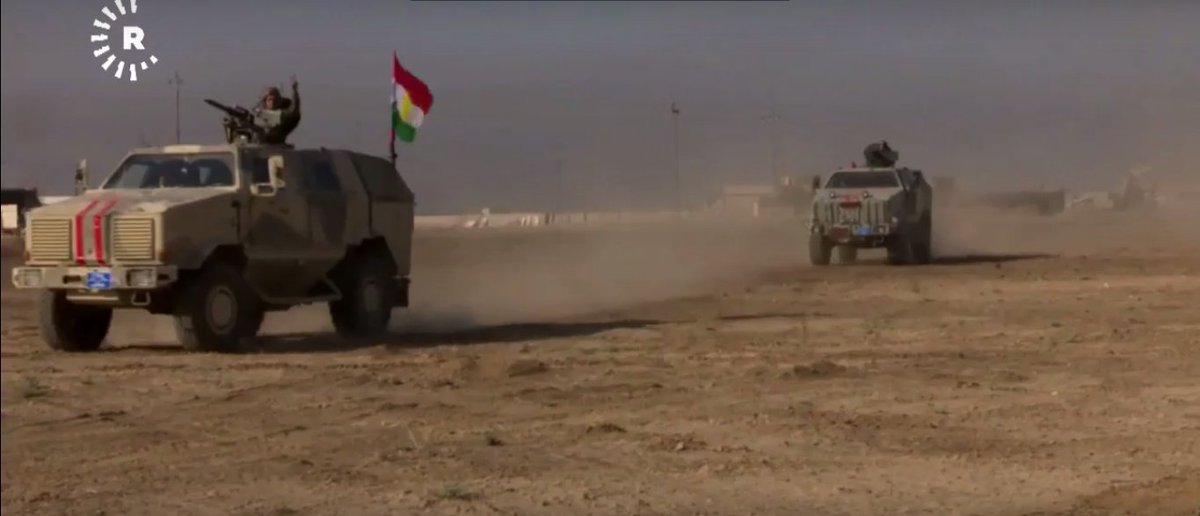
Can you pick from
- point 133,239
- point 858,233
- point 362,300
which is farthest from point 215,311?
point 858,233

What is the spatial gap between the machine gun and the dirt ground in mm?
1673

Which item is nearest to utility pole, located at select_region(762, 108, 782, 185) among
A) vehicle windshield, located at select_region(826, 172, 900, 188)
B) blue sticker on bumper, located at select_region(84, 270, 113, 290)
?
blue sticker on bumper, located at select_region(84, 270, 113, 290)

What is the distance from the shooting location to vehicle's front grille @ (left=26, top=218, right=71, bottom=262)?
13.1 meters

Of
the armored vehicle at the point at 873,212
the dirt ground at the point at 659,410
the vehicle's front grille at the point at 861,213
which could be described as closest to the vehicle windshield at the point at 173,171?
the dirt ground at the point at 659,410

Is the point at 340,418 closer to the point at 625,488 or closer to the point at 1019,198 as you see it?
the point at 625,488

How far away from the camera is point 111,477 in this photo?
7965mm

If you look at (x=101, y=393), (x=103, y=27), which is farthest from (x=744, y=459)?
(x=101, y=393)

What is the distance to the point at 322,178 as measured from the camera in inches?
591

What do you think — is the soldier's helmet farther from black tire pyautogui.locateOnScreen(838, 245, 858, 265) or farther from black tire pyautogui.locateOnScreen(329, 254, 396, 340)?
black tire pyautogui.locateOnScreen(838, 245, 858, 265)

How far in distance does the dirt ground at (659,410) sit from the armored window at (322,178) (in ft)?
4.26

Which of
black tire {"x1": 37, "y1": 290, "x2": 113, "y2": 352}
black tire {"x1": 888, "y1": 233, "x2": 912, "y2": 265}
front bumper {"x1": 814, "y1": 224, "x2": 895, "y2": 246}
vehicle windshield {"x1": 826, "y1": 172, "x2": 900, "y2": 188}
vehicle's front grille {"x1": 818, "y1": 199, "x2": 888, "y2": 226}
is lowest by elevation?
black tire {"x1": 37, "y1": 290, "x2": 113, "y2": 352}

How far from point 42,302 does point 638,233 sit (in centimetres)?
1432

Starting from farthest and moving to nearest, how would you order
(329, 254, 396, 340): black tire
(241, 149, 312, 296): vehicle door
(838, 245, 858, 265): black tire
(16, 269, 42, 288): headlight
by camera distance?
(838, 245, 858, 265): black tire
(329, 254, 396, 340): black tire
(241, 149, 312, 296): vehicle door
(16, 269, 42, 288): headlight

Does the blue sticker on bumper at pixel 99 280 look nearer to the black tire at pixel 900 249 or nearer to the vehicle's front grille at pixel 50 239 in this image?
the vehicle's front grille at pixel 50 239
